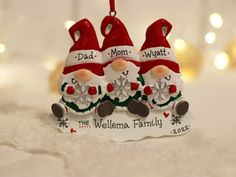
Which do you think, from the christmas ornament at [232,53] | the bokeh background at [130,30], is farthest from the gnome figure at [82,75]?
the christmas ornament at [232,53]

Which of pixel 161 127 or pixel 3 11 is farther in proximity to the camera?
pixel 3 11

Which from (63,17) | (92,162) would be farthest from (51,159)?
(63,17)

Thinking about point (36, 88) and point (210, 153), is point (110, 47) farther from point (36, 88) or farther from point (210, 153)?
point (36, 88)

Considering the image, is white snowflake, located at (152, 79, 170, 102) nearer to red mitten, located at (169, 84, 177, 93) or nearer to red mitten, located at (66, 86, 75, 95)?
red mitten, located at (169, 84, 177, 93)

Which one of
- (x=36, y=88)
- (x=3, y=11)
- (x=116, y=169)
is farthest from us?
(x=3, y=11)

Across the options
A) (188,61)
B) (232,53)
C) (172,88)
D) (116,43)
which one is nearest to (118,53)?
(116,43)
